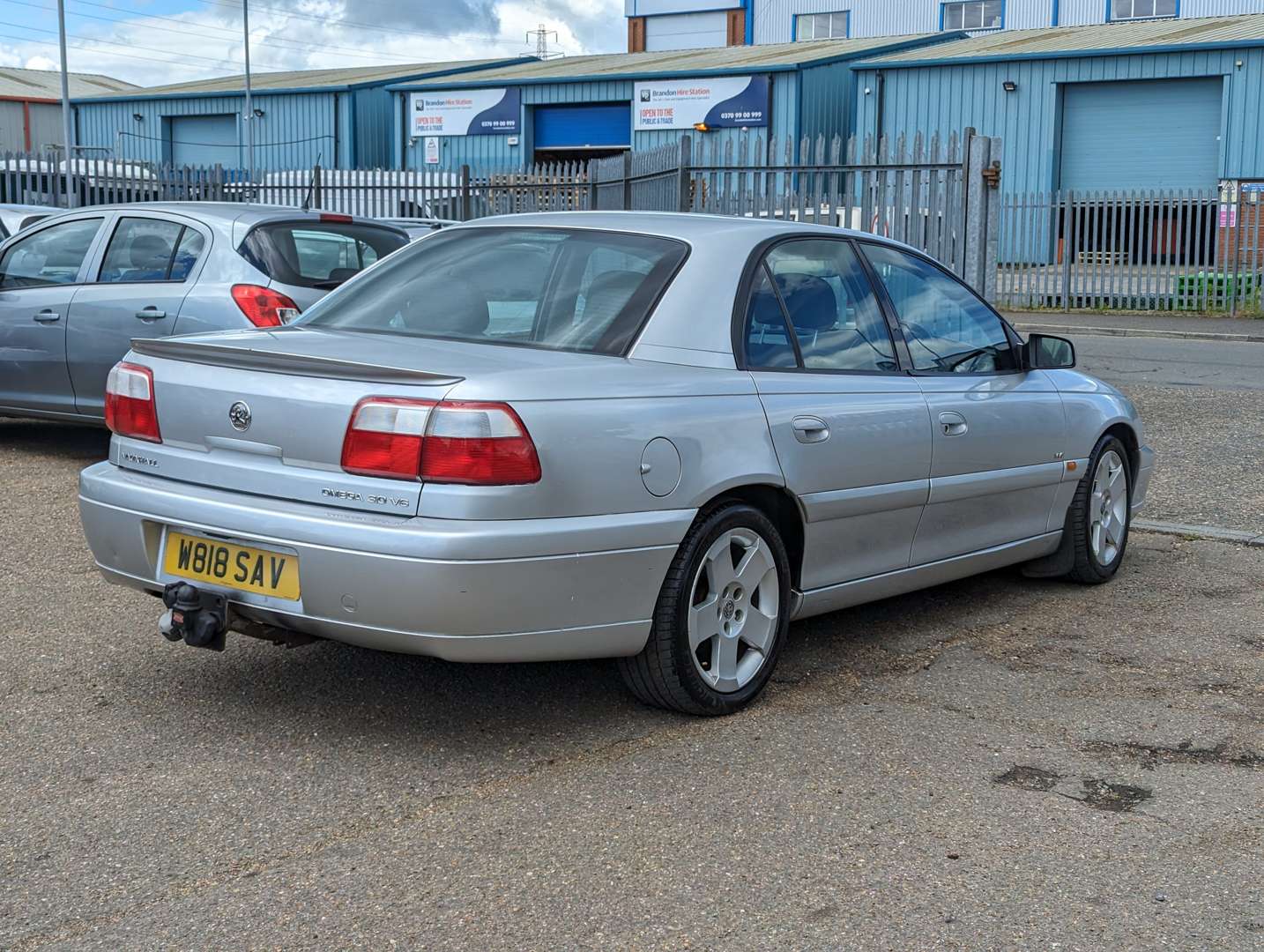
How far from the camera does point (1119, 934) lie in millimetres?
3045

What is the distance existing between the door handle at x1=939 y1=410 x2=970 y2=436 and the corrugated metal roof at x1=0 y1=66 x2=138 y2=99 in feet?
183

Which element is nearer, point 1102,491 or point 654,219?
point 654,219

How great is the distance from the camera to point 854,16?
49094 millimetres

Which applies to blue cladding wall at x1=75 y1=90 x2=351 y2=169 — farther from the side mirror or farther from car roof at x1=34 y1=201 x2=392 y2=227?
the side mirror

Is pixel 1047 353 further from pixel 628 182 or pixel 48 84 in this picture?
pixel 48 84

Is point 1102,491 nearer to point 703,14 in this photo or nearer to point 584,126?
point 584,126

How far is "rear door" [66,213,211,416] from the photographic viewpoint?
8.37 meters

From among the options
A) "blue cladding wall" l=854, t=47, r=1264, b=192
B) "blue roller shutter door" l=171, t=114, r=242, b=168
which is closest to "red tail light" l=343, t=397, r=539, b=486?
"blue cladding wall" l=854, t=47, r=1264, b=192

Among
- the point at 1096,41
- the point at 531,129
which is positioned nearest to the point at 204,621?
the point at 1096,41

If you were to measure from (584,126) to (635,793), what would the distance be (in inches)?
1450

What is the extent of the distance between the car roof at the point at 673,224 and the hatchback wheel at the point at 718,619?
3.00 ft

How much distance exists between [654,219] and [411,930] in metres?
2.65

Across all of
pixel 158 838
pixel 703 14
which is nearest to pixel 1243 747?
pixel 158 838

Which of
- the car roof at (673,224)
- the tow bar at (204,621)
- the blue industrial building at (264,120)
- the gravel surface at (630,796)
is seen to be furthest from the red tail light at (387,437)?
the blue industrial building at (264,120)
